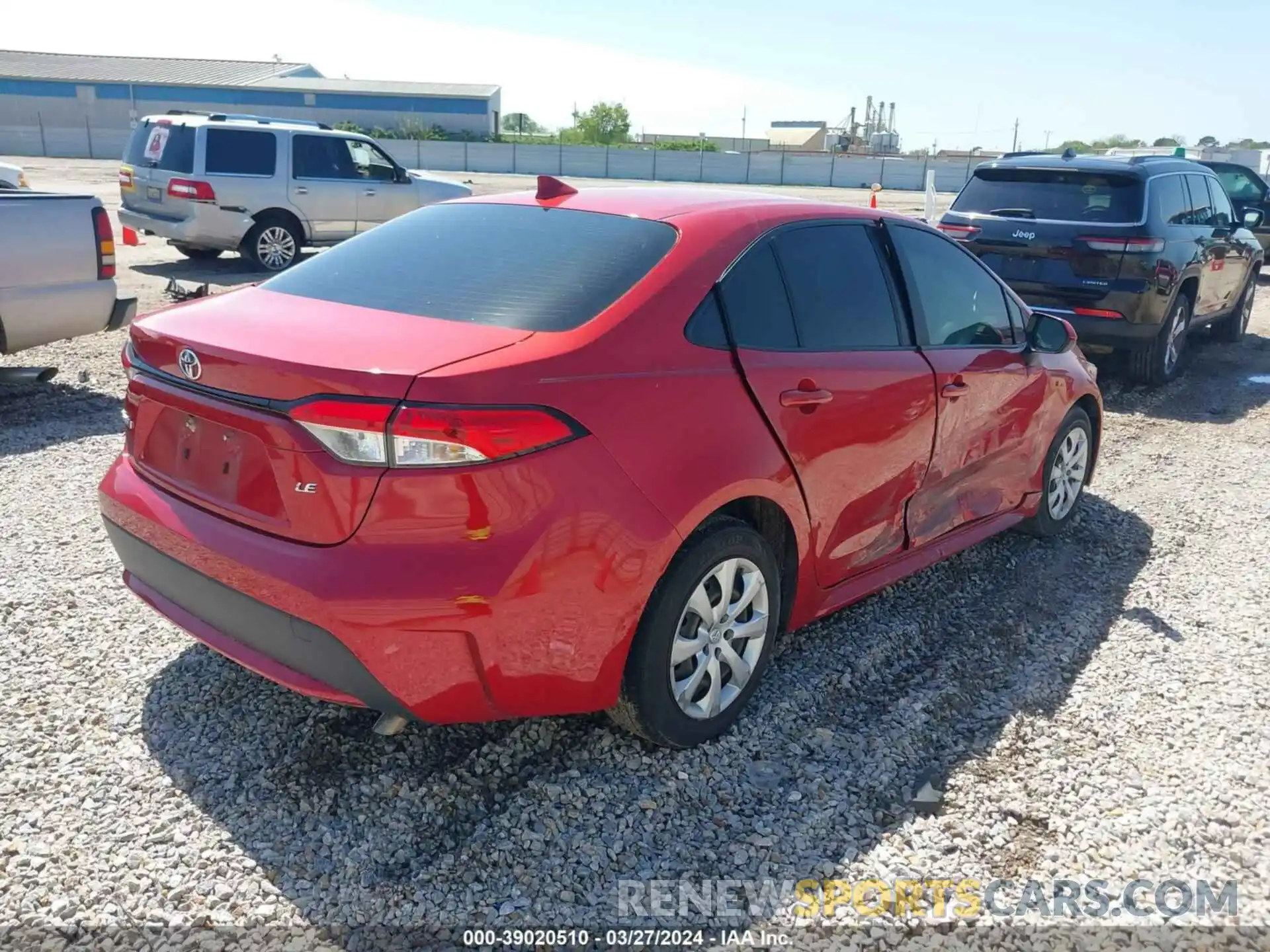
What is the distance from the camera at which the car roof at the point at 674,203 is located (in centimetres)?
332

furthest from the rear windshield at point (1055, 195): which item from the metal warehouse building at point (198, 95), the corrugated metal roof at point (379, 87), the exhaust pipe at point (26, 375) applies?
the corrugated metal roof at point (379, 87)

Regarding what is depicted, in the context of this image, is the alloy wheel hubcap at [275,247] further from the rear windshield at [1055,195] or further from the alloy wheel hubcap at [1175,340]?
the alloy wheel hubcap at [1175,340]

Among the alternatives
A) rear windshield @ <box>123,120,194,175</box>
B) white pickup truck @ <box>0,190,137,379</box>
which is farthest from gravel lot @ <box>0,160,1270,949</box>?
rear windshield @ <box>123,120,194,175</box>

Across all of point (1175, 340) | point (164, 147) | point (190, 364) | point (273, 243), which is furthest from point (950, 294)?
point (164, 147)

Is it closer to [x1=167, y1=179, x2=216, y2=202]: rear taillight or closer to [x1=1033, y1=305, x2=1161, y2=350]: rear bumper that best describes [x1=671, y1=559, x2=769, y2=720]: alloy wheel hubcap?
[x1=1033, y1=305, x2=1161, y2=350]: rear bumper

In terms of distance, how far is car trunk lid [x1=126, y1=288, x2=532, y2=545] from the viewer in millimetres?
2457

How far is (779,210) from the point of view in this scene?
11.4 feet

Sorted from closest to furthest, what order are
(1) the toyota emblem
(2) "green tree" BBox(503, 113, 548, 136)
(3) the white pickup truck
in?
(1) the toyota emblem < (3) the white pickup truck < (2) "green tree" BBox(503, 113, 548, 136)

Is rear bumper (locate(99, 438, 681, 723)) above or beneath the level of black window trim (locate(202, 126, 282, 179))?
beneath

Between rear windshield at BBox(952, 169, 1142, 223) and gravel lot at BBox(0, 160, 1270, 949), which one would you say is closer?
gravel lot at BBox(0, 160, 1270, 949)

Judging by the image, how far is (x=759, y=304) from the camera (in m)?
3.20

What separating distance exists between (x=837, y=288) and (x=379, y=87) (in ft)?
231

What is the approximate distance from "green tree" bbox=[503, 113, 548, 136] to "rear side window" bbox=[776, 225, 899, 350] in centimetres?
8207

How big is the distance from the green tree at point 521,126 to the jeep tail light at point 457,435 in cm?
8336
